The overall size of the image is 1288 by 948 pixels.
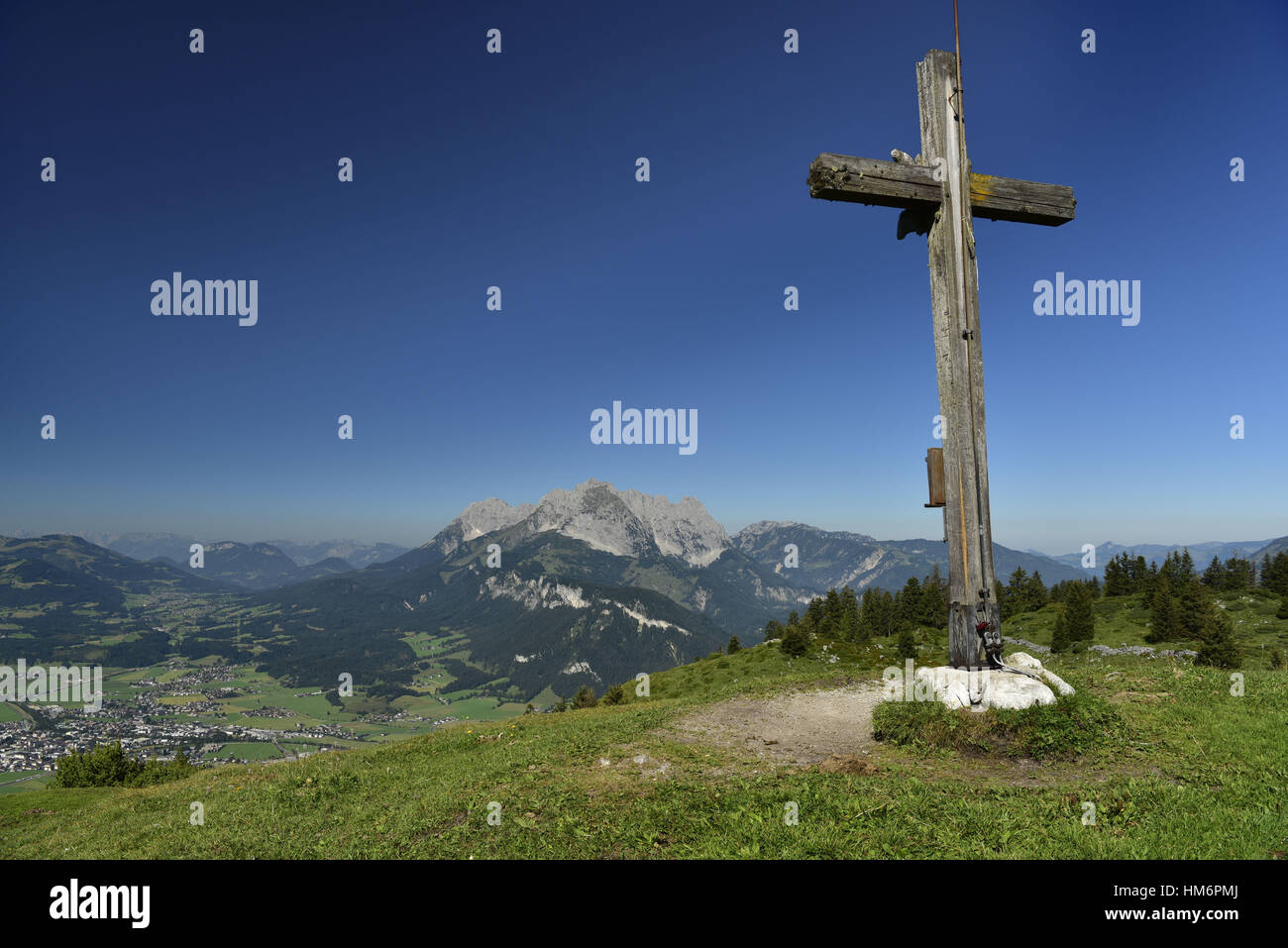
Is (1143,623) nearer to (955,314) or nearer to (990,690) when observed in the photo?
(990,690)

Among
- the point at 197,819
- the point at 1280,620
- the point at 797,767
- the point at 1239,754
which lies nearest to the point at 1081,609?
the point at 1280,620

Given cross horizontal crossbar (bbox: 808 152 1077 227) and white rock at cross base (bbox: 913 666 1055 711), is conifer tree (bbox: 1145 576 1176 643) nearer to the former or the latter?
white rock at cross base (bbox: 913 666 1055 711)

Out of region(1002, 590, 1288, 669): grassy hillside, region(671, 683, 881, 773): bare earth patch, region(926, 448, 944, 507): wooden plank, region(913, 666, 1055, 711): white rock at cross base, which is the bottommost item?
region(1002, 590, 1288, 669): grassy hillside

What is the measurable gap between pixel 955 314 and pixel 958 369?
0.97m

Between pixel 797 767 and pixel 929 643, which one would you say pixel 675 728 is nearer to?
pixel 797 767

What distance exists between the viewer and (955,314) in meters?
10.0

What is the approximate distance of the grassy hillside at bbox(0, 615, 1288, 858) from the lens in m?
6.02

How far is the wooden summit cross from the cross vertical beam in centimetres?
2

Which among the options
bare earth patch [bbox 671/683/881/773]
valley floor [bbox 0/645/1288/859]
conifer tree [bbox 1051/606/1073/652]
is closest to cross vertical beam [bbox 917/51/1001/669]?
valley floor [bbox 0/645/1288/859]

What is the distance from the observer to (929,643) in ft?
133

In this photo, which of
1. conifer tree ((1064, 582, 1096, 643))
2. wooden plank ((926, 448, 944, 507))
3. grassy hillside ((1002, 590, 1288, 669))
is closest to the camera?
wooden plank ((926, 448, 944, 507))
